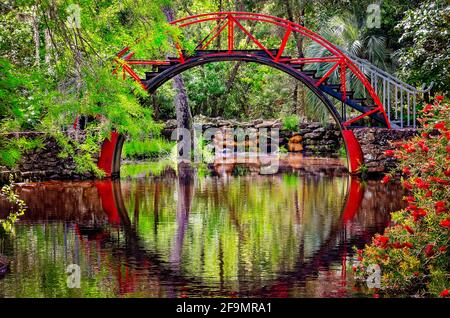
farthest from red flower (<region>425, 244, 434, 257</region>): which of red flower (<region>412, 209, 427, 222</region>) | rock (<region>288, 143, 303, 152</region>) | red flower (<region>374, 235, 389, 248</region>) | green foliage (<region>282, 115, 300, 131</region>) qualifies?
green foliage (<region>282, 115, 300, 131</region>)

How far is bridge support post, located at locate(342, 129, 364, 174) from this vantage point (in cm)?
2431

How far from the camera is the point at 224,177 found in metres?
25.7

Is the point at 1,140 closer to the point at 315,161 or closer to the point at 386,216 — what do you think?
the point at 386,216

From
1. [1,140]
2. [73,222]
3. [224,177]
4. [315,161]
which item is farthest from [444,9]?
[1,140]

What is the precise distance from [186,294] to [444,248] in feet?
9.99

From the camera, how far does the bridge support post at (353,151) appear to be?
24312 millimetres

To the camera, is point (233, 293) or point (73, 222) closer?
point (233, 293)

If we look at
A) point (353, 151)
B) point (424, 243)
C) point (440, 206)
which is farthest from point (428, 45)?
point (440, 206)

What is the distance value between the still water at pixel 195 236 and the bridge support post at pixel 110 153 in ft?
1.92

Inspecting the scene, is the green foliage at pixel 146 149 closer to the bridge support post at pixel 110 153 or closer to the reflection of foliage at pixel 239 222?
the bridge support post at pixel 110 153

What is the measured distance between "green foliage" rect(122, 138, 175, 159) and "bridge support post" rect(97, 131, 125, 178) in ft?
26.7

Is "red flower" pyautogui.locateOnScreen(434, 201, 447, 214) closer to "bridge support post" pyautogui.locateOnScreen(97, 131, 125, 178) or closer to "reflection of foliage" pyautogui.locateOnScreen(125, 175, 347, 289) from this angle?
"reflection of foliage" pyautogui.locateOnScreen(125, 175, 347, 289)
